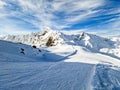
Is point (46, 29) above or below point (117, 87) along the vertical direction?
above

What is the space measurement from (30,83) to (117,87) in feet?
10.0

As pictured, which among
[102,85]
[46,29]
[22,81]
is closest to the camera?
[22,81]

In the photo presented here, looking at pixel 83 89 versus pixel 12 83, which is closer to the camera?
pixel 12 83

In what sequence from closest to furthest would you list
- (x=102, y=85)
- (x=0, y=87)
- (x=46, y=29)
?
1. (x=0, y=87)
2. (x=102, y=85)
3. (x=46, y=29)

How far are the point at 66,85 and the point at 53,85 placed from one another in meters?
0.47

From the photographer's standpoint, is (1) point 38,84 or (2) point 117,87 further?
(2) point 117,87

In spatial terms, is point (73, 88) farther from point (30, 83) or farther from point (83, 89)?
point (30, 83)

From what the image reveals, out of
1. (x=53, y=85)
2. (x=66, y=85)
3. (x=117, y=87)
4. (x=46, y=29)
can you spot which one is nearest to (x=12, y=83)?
(x=53, y=85)

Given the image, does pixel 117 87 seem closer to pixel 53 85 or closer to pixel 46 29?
pixel 53 85

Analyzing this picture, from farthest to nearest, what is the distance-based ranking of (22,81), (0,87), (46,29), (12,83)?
(46,29), (22,81), (12,83), (0,87)

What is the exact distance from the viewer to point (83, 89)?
662 centimetres

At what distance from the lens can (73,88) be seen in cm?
659

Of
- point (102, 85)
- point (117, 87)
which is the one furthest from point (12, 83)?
point (117, 87)

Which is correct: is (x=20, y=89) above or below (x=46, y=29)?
below
